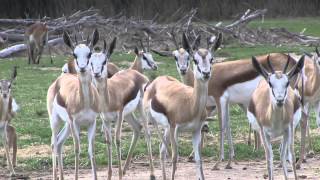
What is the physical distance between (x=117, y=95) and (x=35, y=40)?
13676 millimetres

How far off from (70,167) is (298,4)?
28.4 metres

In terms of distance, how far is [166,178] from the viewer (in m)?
8.98

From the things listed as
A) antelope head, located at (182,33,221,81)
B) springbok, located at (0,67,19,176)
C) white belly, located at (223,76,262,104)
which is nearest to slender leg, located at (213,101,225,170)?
white belly, located at (223,76,262,104)

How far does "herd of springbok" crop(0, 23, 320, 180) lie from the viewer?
26.4 ft

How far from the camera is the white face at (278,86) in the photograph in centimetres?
759

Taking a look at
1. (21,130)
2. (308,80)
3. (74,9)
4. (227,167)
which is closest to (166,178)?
(227,167)

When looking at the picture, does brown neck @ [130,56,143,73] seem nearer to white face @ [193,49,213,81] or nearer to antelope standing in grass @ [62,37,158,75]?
antelope standing in grass @ [62,37,158,75]

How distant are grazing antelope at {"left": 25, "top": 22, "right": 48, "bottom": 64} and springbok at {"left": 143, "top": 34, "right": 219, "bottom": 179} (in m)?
13.6

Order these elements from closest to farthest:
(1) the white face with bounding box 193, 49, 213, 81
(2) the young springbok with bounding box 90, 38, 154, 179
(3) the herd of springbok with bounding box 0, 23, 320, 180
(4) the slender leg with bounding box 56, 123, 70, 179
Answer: (1) the white face with bounding box 193, 49, 213, 81 < (3) the herd of springbok with bounding box 0, 23, 320, 180 < (2) the young springbok with bounding box 90, 38, 154, 179 < (4) the slender leg with bounding box 56, 123, 70, 179

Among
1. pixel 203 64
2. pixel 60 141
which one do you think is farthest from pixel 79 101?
pixel 203 64

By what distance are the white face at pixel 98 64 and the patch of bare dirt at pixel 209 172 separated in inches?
53.0

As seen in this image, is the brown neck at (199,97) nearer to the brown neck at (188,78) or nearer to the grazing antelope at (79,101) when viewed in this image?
the grazing antelope at (79,101)

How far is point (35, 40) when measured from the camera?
877 inches

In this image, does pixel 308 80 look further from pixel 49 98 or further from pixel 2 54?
pixel 2 54
